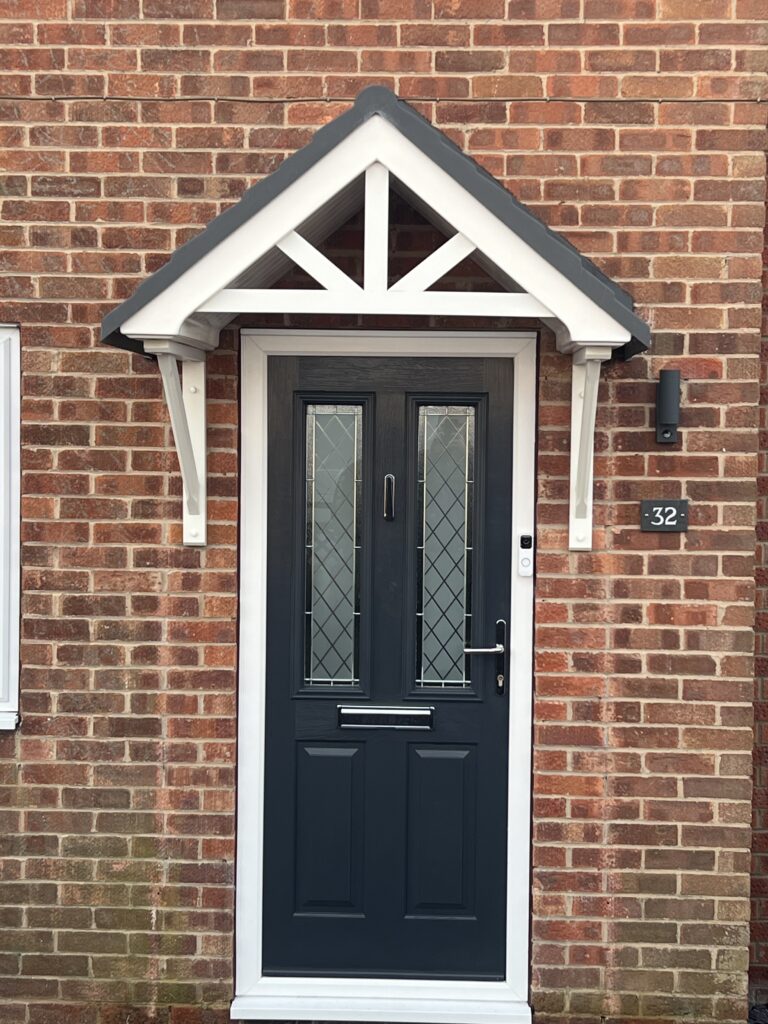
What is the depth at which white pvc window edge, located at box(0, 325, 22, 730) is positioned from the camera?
3.96 meters

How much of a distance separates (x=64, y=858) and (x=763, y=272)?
3.73 metres

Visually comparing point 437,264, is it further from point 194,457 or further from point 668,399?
point 194,457

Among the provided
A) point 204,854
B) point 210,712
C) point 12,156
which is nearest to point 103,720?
point 210,712

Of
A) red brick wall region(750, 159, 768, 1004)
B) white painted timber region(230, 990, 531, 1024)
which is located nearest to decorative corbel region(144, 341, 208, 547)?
white painted timber region(230, 990, 531, 1024)

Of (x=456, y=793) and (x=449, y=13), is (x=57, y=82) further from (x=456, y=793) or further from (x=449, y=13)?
(x=456, y=793)

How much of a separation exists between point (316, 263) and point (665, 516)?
5.49 ft

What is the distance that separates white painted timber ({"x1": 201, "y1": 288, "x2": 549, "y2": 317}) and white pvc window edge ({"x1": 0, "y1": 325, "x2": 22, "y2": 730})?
3.67 feet

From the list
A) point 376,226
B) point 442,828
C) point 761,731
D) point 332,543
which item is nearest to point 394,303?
point 376,226

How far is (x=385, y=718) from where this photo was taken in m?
4.05

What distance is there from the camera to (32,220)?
154 inches

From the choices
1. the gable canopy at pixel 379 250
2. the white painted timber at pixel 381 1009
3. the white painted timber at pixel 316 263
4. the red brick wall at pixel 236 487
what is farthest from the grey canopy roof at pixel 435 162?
the white painted timber at pixel 381 1009

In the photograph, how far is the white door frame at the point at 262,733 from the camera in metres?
3.97

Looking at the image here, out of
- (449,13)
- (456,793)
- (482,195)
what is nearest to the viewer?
(482,195)

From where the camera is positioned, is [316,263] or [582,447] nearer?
[316,263]
